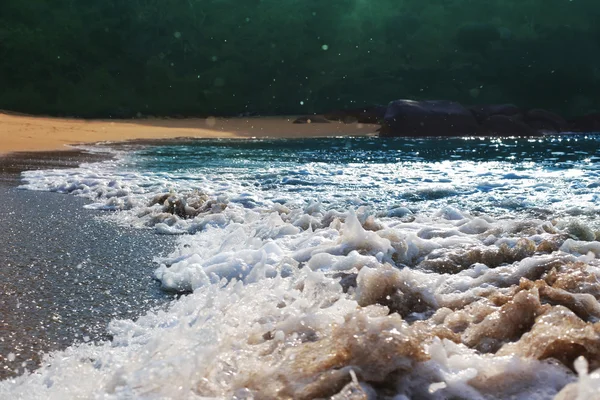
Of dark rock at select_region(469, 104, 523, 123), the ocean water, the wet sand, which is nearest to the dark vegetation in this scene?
dark rock at select_region(469, 104, 523, 123)

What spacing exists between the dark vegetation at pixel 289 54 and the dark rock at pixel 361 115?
4.31 ft

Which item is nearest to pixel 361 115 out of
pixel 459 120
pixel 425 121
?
pixel 425 121

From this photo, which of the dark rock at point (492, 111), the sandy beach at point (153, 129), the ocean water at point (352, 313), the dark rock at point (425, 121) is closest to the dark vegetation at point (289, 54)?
the sandy beach at point (153, 129)

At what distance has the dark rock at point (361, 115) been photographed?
37.0m

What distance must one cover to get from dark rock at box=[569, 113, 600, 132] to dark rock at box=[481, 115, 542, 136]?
4941mm

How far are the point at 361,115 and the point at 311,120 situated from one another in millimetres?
3383

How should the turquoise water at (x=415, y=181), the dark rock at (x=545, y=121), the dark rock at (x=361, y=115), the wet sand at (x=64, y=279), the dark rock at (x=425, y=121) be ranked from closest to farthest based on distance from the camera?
the wet sand at (x=64, y=279)
the turquoise water at (x=415, y=181)
the dark rock at (x=425, y=121)
the dark rock at (x=545, y=121)
the dark rock at (x=361, y=115)

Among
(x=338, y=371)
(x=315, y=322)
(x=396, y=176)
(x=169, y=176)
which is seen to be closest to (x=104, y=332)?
(x=315, y=322)

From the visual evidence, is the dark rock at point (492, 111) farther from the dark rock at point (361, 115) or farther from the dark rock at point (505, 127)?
the dark rock at point (361, 115)

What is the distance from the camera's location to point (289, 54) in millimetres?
41375

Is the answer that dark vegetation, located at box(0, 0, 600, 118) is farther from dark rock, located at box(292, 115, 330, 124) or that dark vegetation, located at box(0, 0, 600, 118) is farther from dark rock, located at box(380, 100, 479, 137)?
dark rock, located at box(380, 100, 479, 137)

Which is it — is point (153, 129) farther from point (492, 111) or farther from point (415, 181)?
point (415, 181)

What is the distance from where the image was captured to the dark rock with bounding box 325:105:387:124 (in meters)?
37.0

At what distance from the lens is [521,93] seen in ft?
136
